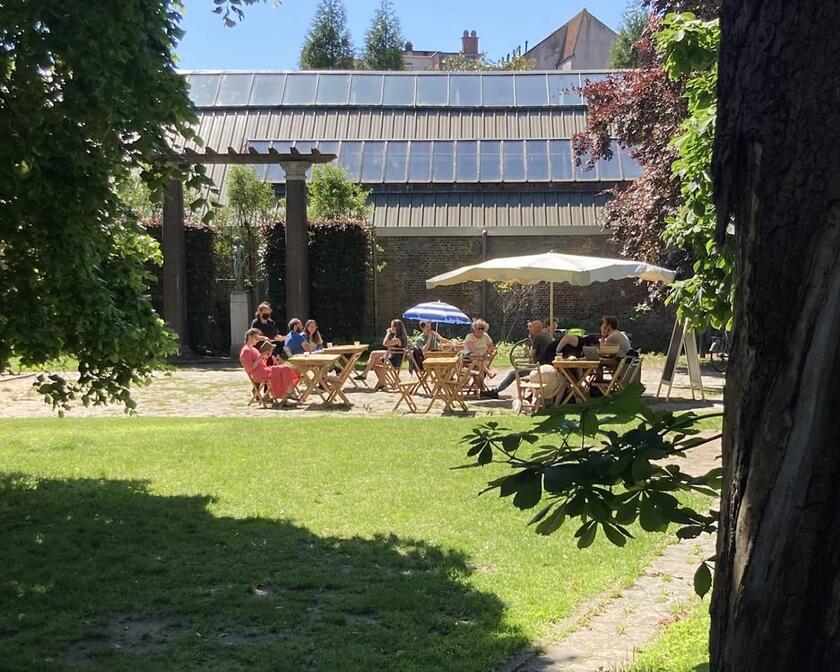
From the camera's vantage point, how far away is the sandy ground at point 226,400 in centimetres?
1291

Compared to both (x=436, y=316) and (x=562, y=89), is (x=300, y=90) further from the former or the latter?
(x=436, y=316)

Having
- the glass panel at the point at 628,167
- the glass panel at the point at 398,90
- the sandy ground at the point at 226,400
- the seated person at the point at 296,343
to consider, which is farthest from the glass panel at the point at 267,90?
the seated person at the point at 296,343

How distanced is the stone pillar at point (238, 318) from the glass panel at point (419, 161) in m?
7.47

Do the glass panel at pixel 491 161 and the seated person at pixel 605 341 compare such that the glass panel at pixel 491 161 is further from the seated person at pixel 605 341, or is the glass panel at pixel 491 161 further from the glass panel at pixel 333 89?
the seated person at pixel 605 341

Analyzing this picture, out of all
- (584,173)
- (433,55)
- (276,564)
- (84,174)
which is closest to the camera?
(276,564)

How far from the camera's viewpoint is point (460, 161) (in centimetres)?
2722

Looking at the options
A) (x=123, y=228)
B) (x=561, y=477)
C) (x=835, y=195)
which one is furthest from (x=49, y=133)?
(x=835, y=195)

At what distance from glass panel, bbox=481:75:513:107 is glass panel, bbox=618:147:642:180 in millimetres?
4377

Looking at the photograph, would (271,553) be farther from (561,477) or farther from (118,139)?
(561,477)

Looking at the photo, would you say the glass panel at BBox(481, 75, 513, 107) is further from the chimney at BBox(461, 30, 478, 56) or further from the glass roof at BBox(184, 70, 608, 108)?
the chimney at BBox(461, 30, 478, 56)

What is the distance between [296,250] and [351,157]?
7186 millimetres

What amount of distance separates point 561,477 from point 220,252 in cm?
2172

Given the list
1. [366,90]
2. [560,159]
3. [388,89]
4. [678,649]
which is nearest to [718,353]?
[560,159]

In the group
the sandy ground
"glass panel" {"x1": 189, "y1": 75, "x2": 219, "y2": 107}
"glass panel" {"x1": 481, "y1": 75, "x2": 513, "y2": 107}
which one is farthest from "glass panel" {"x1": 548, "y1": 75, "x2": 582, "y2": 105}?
the sandy ground
